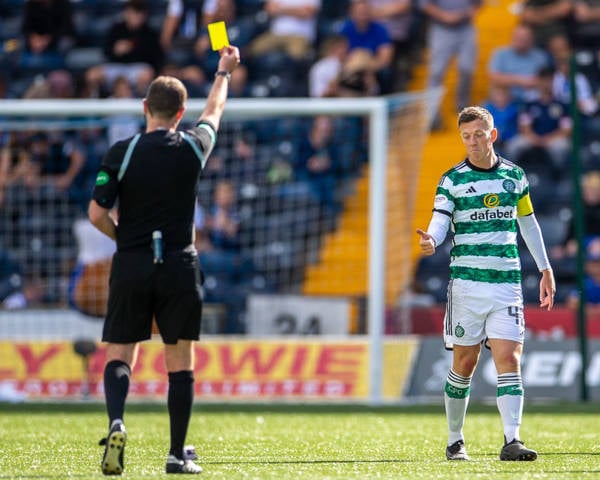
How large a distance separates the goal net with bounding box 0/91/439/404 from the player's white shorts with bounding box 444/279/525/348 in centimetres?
707

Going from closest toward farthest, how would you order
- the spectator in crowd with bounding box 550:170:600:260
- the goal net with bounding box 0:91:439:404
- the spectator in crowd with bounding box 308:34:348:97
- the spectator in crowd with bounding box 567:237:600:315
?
the spectator in crowd with bounding box 567:237:600:315 → the goal net with bounding box 0:91:439:404 → the spectator in crowd with bounding box 550:170:600:260 → the spectator in crowd with bounding box 308:34:348:97

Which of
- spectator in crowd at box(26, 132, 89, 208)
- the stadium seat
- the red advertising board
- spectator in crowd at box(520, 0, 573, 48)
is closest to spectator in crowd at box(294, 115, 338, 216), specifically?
the red advertising board

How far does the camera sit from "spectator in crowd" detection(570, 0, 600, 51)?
18875 millimetres

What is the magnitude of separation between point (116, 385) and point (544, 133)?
1162 centimetres

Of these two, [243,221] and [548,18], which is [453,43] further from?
[243,221]

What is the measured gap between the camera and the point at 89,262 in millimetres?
15469

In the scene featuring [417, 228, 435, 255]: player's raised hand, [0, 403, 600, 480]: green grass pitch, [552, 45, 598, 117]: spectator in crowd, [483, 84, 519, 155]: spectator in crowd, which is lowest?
[0, 403, 600, 480]: green grass pitch

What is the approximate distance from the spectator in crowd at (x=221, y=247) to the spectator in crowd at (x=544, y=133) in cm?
400

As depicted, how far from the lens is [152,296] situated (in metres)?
6.85

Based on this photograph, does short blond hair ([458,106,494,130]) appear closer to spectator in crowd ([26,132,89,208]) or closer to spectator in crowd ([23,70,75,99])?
spectator in crowd ([26,132,89,208])

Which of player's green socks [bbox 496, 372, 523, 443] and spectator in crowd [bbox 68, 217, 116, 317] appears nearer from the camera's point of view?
player's green socks [bbox 496, 372, 523, 443]

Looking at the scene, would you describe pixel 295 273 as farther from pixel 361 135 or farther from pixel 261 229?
pixel 361 135

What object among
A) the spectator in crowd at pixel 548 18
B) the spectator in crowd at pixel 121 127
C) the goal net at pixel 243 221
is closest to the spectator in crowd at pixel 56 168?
the goal net at pixel 243 221

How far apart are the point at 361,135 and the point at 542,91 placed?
266 cm
